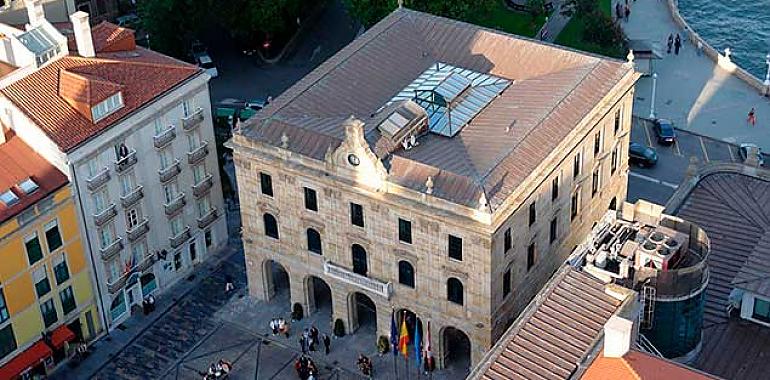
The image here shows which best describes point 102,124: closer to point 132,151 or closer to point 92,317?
point 132,151

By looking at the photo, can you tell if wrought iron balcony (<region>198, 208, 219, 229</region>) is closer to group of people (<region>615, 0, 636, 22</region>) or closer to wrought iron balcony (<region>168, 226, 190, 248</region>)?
wrought iron balcony (<region>168, 226, 190, 248</region>)

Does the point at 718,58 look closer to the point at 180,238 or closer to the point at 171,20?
the point at 171,20

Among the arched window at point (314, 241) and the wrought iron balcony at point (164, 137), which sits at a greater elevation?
the wrought iron balcony at point (164, 137)

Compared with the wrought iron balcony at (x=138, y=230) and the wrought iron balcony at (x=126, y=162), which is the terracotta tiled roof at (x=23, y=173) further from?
the wrought iron balcony at (x=138, y=230)

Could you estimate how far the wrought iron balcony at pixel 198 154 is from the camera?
372 feet

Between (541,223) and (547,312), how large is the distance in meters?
20.6

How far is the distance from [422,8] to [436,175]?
47419 millimetres

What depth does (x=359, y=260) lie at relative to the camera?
103312 mm

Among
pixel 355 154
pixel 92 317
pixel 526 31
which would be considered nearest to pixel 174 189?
pixel 92 317

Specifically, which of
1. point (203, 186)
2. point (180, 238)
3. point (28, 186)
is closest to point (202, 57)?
point (203, 186)

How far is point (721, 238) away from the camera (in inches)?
3935

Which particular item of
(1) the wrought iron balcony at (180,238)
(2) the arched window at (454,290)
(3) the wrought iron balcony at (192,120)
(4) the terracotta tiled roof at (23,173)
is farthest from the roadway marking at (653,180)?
(4) the terracotta tiled roof at (23,173)

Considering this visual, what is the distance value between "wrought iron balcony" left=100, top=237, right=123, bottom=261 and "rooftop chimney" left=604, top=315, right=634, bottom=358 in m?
49.9

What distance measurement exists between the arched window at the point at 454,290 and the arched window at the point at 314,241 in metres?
12.6
